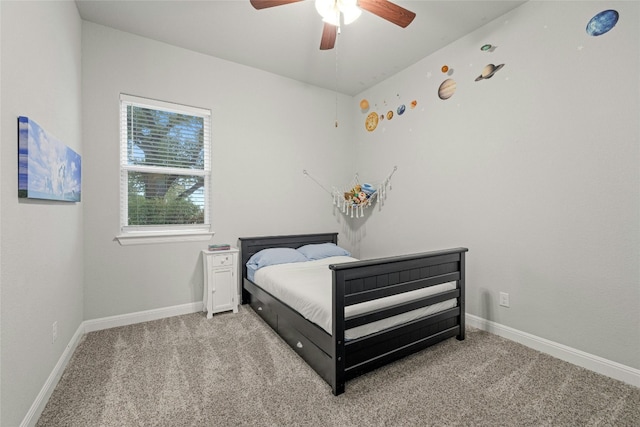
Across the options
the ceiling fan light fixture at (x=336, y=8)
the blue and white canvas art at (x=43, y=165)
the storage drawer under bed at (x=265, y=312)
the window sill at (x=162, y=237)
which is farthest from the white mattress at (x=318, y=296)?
the ceiling fan light fixture at (x=336, y=8)

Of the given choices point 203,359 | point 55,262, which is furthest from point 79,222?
point 203,359

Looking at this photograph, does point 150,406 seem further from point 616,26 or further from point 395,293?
point 616,26

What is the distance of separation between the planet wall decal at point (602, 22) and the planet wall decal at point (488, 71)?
585mm

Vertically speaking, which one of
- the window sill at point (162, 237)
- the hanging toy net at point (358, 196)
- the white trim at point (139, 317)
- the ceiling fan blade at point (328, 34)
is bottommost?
the white trim at point (139, 317)

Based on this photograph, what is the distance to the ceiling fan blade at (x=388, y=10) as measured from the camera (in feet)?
6.09

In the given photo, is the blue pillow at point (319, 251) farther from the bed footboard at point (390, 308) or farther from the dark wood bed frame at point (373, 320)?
the bed footboard at point (390, 308)

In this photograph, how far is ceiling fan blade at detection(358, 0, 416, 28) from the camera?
1857 millimetres

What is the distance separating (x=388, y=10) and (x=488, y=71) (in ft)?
4.09

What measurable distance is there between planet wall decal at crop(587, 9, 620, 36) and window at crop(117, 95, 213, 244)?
11.1 ft

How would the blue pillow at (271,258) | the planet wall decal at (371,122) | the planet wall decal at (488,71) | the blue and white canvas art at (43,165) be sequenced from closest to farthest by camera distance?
the blue and white canvas art at (43,165) < the planet wall decal at (488,71) < the blue pillow at (271,258) < the planet wall decal at (371,122)

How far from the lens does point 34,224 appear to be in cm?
153

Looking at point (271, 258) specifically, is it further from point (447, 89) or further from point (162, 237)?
point (447, 89)

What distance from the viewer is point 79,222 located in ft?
8.03

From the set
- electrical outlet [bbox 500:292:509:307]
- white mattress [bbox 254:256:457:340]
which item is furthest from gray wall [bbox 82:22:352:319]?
electrical outlet [bbox 500:292:509:307]
